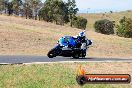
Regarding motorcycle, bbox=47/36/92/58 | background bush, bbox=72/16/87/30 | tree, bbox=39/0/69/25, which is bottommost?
background bush, bbox=72/16/87/30

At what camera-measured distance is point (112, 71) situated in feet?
70.1

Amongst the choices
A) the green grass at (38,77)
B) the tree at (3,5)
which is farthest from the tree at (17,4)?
the green grass at (38,77)

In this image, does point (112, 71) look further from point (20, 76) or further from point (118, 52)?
point (118, 52)

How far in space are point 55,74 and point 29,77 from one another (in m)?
1.59

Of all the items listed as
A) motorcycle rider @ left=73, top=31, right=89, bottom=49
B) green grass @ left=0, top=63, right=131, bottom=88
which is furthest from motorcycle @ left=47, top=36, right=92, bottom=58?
green grass @ left=0, top=63, right=131, bottom=88

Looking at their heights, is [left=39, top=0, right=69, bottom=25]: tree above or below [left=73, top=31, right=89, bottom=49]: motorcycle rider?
below

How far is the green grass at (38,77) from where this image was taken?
1603 cm

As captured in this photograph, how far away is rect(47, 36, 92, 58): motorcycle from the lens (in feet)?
85.7

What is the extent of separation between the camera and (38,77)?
17.5 metres

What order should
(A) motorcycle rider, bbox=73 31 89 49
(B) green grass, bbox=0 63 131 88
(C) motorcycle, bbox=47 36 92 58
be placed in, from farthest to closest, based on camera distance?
1. (A) motorcycle rider, bbox=73 31 89 49
2. (C) motorcycle, bbox=47 36 92 58
3. (B) green grass, bbox=0 63 131 88

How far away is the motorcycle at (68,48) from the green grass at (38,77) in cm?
494

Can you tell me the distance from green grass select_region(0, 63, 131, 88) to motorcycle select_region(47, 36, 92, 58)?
4941mm

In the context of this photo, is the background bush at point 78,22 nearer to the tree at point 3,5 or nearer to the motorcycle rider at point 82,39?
the tree at point 3,5

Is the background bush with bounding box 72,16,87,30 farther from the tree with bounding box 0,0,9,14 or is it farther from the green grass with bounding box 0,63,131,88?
the green grass with bounding box 0,63,131,88
